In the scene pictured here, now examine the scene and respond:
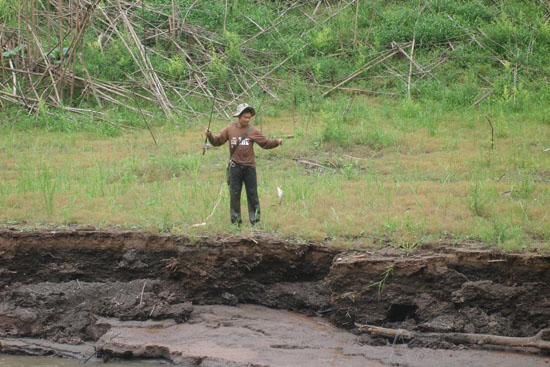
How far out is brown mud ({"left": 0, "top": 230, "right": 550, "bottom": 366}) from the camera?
237 inches

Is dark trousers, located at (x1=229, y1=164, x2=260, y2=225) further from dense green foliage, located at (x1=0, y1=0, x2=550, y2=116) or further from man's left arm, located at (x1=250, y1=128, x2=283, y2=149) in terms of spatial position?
dense green foliage, located at (x1=0, y1=0, x2=550, y2=116)

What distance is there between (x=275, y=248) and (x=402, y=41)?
879 cm

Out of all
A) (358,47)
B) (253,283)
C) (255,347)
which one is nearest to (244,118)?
(253,283)

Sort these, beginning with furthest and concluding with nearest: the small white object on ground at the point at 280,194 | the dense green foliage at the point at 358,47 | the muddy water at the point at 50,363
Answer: the dense green foliage at the point at 358,47 < the small white object on ground at the point at 280,194 < the muddy water at the point at 50,363

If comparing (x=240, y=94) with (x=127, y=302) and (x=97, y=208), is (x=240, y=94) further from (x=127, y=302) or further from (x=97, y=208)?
(x=127, y=302)

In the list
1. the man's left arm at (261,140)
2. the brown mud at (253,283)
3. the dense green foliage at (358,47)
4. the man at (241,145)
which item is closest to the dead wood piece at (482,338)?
the brown mud at (253,283)

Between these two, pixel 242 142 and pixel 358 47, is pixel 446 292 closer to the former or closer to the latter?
pixel 242 142

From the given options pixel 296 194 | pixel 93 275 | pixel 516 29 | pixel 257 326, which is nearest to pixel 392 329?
pixel 257 326

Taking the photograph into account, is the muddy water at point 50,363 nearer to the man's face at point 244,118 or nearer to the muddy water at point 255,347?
the muddy water at point 255,347

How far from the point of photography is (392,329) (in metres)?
5.99

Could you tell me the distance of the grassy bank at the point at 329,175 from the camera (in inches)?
271

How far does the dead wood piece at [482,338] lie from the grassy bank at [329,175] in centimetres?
84

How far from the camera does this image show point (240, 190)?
6.88 meters

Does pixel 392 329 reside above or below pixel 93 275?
below
